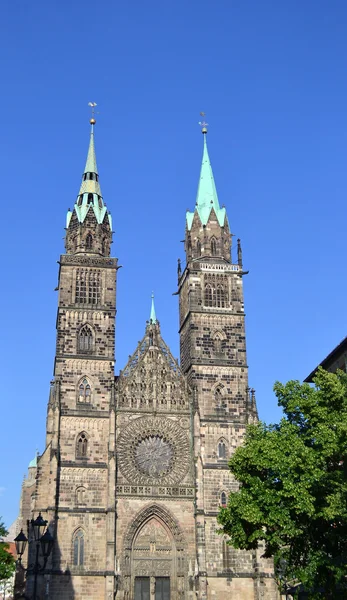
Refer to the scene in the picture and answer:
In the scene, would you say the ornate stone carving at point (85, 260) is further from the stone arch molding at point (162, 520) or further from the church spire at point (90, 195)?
the stone arch molding at point (162, 520)

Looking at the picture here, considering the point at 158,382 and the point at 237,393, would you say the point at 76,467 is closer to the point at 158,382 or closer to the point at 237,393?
the point at 158,382

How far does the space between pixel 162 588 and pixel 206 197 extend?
1120 inches

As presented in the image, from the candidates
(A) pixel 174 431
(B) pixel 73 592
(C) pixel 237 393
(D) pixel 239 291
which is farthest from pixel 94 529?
(D) pixel 239 291

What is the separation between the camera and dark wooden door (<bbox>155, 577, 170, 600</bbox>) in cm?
4841

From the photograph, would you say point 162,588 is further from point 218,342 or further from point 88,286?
point 88,286

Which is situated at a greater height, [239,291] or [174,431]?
[239,291]

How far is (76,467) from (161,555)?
767 centimetres

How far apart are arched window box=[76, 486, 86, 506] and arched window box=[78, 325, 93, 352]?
9.38m

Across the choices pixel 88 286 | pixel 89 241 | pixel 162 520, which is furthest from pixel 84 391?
pixel 89 241

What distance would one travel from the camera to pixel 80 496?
48469mm

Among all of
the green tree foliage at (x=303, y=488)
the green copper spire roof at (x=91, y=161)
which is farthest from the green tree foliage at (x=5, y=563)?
the green copper spire roof at (x=91, y=161)

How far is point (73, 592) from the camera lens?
46.1m

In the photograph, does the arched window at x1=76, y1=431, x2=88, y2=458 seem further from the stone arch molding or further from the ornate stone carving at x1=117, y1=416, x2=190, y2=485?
the stone arch molding

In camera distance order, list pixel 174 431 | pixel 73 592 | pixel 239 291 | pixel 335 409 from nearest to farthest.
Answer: pixel 335 409 < pixel 73 592 < pixel 174 431 < pixel 239 291
